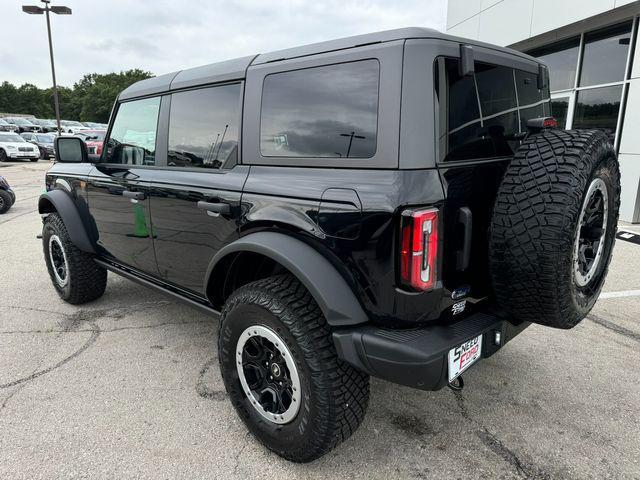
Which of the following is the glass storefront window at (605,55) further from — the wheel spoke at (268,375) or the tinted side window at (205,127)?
the wheel spoke at (268,375)

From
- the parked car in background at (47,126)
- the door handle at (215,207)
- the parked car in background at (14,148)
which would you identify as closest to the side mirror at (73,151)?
the door handle at (215,207)

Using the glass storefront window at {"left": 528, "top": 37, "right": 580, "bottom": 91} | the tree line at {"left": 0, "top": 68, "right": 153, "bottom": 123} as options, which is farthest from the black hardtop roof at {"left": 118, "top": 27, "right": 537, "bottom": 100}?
the tree line at {"left": 0, "top": 68, "right": 153, "bottom": 123}

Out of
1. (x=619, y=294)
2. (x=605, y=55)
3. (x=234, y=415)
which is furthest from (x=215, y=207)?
(x=605, y=55)

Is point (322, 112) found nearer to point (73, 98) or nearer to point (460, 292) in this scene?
point (460, 292)

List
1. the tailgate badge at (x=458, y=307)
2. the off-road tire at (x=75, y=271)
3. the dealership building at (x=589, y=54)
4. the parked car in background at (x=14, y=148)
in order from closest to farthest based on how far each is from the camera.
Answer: the tailgate badge at (x=458, y=307)
the off-road tire at (x=75, y=271)
the dealership building at (x=589, y=54)
the parked car in background at (x=14, y=148)

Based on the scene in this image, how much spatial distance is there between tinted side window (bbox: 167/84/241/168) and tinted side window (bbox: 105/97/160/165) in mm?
253

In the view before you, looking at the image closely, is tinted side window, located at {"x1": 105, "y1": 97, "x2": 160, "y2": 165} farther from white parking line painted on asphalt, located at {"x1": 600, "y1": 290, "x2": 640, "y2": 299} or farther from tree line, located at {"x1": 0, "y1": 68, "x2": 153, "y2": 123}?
tree line, located at {"x1": 0, "y1": 68, "x2": 153, "y2": 123}

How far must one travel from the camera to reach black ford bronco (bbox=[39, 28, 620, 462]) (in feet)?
6.00

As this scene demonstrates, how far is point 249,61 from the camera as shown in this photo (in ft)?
8.26

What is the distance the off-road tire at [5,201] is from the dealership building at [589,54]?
36.2ft

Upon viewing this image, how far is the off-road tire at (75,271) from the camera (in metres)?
3.90

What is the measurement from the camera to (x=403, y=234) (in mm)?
1776

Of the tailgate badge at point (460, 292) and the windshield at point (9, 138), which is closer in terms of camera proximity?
the tailgate badge at point (460, 292)

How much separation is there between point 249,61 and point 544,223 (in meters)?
1.71
